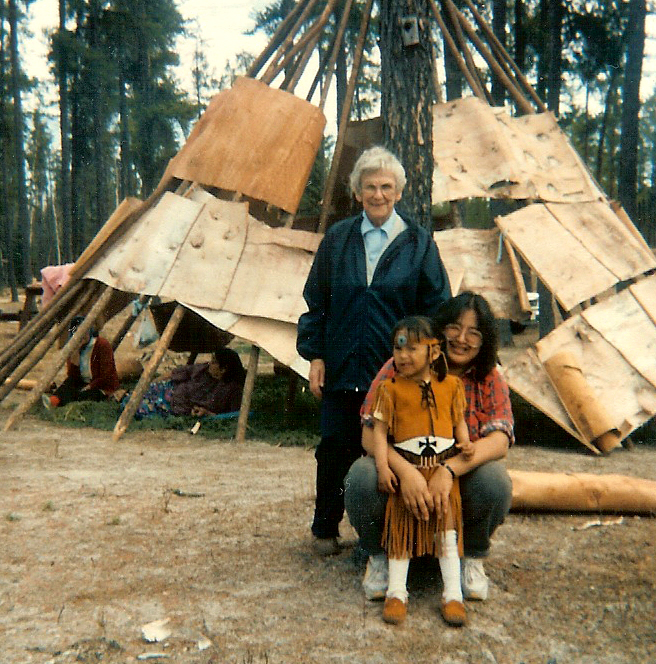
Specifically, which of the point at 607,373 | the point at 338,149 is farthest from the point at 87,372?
the point at 607,373

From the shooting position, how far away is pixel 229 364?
7121mm

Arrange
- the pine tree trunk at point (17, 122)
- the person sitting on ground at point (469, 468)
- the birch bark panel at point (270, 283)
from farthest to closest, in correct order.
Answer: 1. the pine tree trunk at point (17, 122)
2. the birch bark panel at point (270, 283)
3. the person sitting on ground at point (469, 468)

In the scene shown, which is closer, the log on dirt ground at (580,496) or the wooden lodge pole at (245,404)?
the log on dirt ground at (580,496)

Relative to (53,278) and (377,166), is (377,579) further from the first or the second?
(53,278)

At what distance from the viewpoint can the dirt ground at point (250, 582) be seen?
8.18ft

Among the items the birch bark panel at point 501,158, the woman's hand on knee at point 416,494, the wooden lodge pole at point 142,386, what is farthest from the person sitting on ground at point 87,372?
the woman's hand on knee at point 416,494

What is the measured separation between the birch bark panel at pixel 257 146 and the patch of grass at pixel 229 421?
189 centimetres

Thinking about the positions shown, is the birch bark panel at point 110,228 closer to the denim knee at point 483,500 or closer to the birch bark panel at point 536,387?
the birch bark panel at point 536,387

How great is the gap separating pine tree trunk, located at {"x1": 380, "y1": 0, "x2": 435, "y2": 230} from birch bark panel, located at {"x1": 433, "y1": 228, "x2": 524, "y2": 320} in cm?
96

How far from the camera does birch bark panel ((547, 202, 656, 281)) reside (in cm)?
669

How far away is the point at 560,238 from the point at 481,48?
2.71 metres

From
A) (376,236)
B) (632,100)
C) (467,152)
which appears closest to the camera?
(376,236)

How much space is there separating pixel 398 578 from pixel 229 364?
4.55 m

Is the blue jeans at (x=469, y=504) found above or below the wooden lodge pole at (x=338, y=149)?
below
